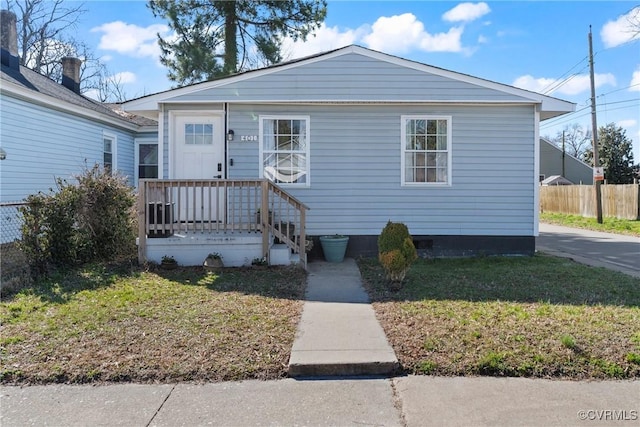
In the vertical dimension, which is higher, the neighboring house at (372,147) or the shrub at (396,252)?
the neighboring house at (372,147)

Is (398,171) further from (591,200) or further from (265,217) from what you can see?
(591,200)

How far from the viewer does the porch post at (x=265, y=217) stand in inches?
280

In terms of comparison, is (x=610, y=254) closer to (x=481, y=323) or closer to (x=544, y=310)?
(x=544, y=310)

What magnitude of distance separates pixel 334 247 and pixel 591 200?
684 inches

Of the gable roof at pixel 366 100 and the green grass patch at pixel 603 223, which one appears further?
the green grass patch at pixel 603 223

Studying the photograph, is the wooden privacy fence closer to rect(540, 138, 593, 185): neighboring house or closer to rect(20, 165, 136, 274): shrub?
rect(540, 138, 593, 185): neighboring house

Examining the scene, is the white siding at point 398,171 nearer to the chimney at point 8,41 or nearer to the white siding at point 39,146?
the white siding at point 39,146

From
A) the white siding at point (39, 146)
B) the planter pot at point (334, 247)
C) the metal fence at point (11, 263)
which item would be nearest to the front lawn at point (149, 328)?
the metal fence at point (11, 263)

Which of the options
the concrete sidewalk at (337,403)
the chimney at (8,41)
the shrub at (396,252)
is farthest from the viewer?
the chimney at (8,41)

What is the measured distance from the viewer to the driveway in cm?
857

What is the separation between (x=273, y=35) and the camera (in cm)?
1725

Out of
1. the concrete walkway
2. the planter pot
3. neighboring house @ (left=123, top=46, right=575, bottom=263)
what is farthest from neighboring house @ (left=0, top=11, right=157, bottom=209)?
the concrete walkway

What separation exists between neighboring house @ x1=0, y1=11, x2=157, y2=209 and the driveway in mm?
10433

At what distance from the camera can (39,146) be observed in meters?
10.5
